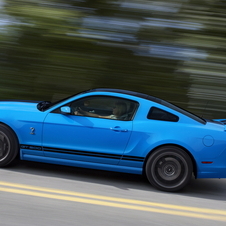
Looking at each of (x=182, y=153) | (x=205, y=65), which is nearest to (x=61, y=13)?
(x=205, y=65)

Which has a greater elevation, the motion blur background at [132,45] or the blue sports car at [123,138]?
the motion blur background at [132,45]

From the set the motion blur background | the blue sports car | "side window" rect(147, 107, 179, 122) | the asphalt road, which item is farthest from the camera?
the motion blur background

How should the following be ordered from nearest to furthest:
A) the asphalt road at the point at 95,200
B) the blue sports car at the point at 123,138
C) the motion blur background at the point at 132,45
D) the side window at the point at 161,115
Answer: the asphalt road at the point at 95,200
the blue sports car at the point at 123,138
the side window at the point at 161,115
the motion blur background at the point at 132,45

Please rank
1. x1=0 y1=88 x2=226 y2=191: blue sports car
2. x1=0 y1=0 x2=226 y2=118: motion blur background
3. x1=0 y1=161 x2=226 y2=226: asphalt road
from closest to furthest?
x1=0 y1=161 x2=226 y2=226: asphalt road, x1=0 y1=88 x2=226 y2=191: blue sports car, x1=0 y1=0 x2=226 y2=118: motion blur background

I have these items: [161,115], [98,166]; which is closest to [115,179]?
[98,166]

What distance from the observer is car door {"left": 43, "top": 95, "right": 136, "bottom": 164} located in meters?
4.92

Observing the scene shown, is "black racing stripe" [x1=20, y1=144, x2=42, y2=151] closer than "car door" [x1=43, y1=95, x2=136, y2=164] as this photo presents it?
No

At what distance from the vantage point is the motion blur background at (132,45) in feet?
29.9

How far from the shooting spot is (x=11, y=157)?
16.7 ft

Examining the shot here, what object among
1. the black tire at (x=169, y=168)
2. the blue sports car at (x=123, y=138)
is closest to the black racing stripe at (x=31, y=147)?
the blue sports car at (x=123, y=138)

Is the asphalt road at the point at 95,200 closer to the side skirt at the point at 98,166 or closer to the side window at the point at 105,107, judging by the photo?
the side skirt at the point at 98,166

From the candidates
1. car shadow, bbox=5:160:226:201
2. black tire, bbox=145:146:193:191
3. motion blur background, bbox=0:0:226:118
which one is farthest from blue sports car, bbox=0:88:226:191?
motion blur background, bbox=0:0:226:118

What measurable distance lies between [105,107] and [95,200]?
1488 millimetres

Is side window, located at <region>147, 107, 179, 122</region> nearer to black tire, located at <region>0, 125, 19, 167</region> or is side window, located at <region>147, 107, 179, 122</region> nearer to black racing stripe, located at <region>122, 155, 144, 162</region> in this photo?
black racing stripe, located at <region>122, 155, 144, 162</region>
